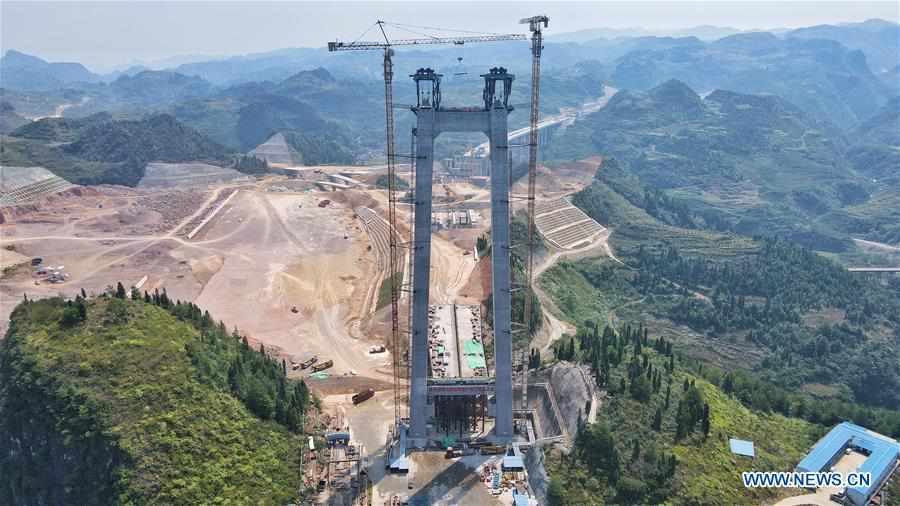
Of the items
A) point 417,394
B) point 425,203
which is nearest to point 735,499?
point 417,394

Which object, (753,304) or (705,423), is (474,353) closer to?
(705,423)

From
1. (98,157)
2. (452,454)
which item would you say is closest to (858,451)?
(452,454)

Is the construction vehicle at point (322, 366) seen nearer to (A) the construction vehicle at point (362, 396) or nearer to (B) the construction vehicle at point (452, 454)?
(A) the construction vehicle at point (362, 396)

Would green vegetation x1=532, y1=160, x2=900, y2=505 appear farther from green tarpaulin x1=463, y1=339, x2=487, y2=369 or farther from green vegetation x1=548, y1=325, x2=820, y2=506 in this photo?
green tarpaulin x1=463, y1=339, x2=487, y2=369

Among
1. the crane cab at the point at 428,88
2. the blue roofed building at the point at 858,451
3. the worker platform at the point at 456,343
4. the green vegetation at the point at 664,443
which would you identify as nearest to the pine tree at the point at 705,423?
the green vegetation at the point at 664,443

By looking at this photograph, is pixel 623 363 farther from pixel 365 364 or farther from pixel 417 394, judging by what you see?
pixel 365 364

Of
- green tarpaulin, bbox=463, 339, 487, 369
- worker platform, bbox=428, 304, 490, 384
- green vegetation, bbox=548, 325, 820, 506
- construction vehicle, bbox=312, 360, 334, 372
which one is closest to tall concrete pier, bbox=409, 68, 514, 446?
worker platform, bbox=428, 304, 490, 384
